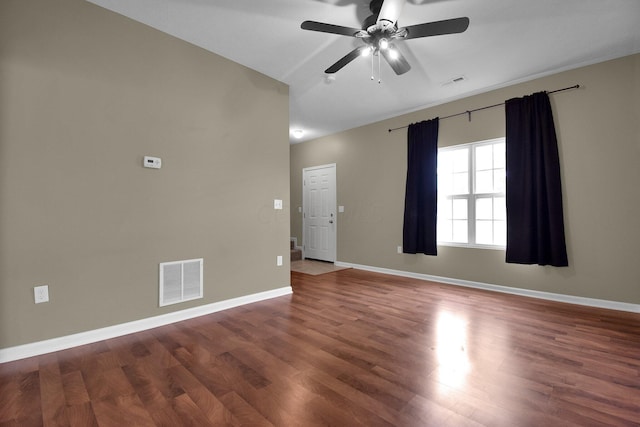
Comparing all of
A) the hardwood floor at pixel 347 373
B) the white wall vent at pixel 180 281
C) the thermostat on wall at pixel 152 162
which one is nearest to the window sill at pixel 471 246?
the hardwood floor at pixel 347 373

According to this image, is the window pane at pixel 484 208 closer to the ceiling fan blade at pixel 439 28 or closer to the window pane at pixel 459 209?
the window pane at pixel 459 209

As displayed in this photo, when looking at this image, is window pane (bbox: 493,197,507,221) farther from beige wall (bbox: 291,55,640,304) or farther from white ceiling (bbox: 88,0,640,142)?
white ceiling (bbox: 88,0,640,142)

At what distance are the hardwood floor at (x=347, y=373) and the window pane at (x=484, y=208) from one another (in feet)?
4.72

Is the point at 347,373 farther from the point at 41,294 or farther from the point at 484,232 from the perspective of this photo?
the point at 484,232

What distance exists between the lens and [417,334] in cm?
245

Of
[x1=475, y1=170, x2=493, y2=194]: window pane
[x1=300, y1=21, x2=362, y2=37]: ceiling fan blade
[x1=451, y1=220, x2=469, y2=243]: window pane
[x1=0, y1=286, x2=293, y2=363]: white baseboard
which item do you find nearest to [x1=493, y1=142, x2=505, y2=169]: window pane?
[x1=475, y1=170, x2=493, y2=194]: window pane

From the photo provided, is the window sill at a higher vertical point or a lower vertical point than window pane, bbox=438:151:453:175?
lower

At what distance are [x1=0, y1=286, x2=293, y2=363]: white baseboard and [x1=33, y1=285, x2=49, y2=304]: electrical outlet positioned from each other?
1.03 feet

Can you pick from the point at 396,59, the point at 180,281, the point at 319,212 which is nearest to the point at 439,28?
the point at 396,59

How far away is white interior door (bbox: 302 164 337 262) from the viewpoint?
6027mm

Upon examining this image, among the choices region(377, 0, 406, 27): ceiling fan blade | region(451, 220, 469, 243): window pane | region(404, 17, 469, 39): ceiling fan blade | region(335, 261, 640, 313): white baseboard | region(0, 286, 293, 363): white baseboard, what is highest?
region(377, 0, 406, 27): ceiling fan blade

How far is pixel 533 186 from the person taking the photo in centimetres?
349

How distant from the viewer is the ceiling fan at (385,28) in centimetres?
203

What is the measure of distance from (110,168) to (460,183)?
14.3 ft
